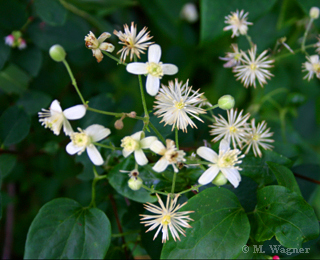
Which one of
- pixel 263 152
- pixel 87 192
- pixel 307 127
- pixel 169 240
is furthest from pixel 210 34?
pixel 307 127

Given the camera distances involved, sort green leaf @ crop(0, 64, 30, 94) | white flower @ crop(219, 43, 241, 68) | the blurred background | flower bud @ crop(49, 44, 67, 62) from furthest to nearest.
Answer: green leaf @ crop(0, 64, 30, 94) < the blurred background < white flower @ crop(219, 43, 241, 68) < flower bud @ crop(49, 44, 67, 62)

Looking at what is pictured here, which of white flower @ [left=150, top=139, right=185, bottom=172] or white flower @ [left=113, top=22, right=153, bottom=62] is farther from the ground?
white flower @ [left=113, top=22, right=153, bottom=62]

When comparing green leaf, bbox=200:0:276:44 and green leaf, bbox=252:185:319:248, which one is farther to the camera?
green leaf, bbox=200:0:276:44

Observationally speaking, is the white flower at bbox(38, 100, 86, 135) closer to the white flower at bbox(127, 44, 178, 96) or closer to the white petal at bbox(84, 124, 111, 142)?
the white petal at bbox(84, 124, 111, 142)

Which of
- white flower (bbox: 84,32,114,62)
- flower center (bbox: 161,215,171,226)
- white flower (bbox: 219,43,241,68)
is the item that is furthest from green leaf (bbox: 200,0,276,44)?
flower center (bbox: 161,215,171,226)

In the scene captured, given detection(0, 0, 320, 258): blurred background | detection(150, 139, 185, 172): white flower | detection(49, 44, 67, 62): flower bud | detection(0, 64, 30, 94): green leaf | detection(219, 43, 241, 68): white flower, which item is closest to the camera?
detection(150, 139, 185, 172): white flower

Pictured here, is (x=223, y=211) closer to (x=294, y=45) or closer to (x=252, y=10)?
(x=252, y=10)

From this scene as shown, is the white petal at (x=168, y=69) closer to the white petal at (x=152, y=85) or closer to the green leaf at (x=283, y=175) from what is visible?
the white petal at (x=152, y=85)
